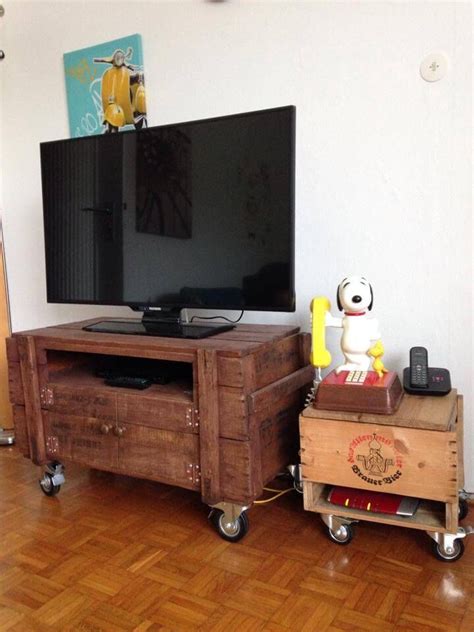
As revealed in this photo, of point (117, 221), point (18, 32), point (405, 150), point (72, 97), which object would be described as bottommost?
point (117, 221)

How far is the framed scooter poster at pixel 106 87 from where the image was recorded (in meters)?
2.13

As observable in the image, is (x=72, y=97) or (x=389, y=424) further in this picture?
(x=72, y=97)

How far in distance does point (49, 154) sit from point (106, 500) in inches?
45.8

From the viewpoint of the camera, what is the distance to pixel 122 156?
6.08 ft

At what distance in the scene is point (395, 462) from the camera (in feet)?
4.60

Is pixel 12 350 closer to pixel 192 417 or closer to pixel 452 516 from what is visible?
pixel 192 417

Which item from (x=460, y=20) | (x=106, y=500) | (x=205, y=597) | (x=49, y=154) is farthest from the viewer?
(x=49, y=154)

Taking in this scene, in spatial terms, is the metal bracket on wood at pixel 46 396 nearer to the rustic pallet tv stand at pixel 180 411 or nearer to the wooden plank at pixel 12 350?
the rustic pallet tv stand at pixel 180 411

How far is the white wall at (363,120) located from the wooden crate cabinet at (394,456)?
356 millimetres

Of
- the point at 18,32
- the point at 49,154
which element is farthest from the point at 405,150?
the point at 18,32

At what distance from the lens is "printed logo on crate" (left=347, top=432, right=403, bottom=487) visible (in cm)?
140

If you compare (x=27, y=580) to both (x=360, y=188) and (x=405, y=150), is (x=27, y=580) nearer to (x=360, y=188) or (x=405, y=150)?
(x=360, y=188)

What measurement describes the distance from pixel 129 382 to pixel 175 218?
0.52 metres

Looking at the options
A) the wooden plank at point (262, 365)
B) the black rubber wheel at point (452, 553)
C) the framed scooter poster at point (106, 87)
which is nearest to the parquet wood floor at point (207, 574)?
the black rubber wheel at point (452, 553)
